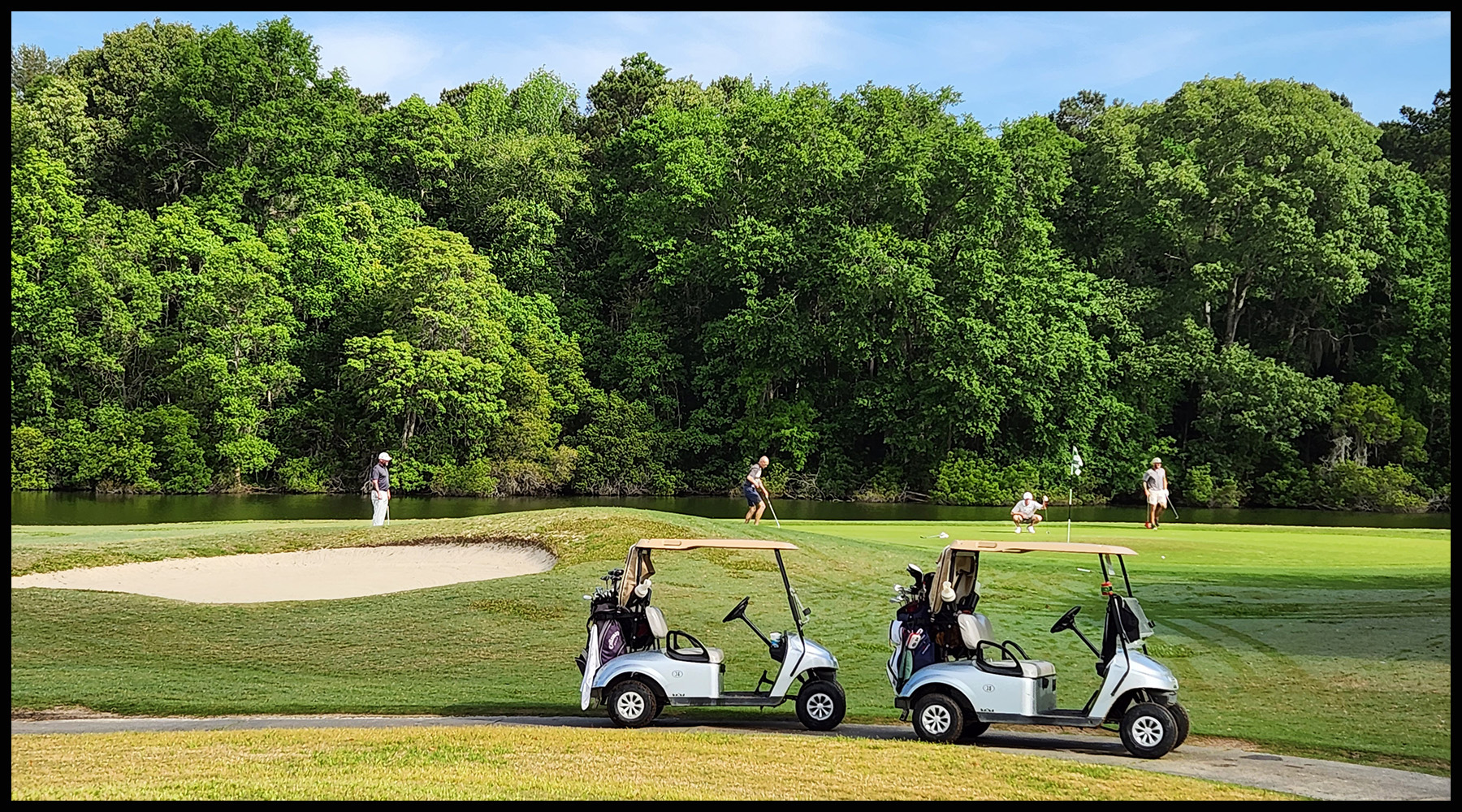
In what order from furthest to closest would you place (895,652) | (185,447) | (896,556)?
(185,447) < (896,556) < (895,652)

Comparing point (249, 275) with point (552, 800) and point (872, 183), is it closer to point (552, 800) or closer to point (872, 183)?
point (872, 183)

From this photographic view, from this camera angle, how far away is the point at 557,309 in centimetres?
6244

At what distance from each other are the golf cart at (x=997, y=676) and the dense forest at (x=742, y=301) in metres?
42.1

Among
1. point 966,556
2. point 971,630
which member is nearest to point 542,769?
point 971,630

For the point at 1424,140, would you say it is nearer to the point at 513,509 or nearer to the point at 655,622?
the point at 513,509

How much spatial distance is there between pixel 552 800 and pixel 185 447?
47486 millimetres

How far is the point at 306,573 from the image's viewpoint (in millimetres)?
24844

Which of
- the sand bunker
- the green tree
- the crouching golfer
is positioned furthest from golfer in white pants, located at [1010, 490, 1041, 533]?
the green tree

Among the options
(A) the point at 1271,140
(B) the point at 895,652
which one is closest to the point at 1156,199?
(A) the point at 1271,140

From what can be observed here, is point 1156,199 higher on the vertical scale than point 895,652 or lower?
higher

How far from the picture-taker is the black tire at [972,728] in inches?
521

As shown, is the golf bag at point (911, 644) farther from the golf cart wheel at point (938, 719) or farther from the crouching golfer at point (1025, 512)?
the crouching golfer at point (1025, 512)

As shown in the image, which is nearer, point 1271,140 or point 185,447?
point 185,447

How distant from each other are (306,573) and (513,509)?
2426 cm
